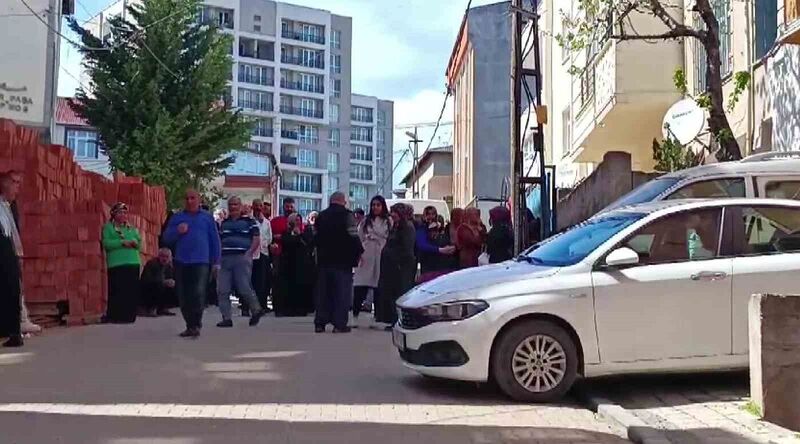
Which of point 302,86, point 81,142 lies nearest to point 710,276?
point 81,142

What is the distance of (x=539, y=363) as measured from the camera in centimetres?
808

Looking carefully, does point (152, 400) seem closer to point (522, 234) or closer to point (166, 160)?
point (522, 234)

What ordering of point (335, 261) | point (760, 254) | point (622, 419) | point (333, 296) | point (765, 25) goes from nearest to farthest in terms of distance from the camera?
point (622, 419) < point (760, 254) < point (335, 261) < point (333, 296) < point (765, 25)

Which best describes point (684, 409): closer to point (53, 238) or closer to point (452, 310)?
point (452, 310)

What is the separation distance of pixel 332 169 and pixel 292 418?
12029cm

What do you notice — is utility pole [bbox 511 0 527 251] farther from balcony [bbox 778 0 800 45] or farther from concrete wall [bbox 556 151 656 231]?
balcony [bbox 778 0 800 45]

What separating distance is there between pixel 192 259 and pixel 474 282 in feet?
15.2

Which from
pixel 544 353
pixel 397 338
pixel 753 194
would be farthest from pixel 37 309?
pixel 753 194

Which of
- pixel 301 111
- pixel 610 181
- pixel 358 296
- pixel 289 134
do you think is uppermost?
pixel 301 111

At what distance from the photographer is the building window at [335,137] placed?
128 metres

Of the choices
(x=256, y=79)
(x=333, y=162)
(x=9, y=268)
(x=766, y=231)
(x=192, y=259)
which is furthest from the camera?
(x=333, y=162)

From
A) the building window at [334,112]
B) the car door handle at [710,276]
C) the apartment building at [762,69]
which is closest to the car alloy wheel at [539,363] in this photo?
the car door handle at [710,276]

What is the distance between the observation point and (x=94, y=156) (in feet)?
168

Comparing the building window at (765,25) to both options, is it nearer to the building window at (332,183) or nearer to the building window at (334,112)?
the building window at (332,183)
